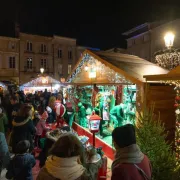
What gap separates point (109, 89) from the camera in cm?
846

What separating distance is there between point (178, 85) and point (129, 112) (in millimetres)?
3017

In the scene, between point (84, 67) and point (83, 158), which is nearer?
point (83, 158)

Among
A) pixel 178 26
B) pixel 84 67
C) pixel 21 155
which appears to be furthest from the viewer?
pixel 178 26

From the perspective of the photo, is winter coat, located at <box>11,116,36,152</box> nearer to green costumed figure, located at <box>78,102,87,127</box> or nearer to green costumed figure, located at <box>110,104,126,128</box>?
green costumed figure, located at <box>110,104,126,128</box>

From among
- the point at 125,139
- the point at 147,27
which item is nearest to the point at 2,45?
the point at 147,27

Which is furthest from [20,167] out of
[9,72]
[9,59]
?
[9,59]

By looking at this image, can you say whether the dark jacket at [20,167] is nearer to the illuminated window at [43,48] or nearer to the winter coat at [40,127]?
the winter coat at [40,127]

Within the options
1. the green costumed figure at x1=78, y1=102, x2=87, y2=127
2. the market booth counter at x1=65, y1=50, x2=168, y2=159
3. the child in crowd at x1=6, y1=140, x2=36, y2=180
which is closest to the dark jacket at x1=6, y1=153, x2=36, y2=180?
the child in crowd at x1=6, y1=140, x2=36, y2=180

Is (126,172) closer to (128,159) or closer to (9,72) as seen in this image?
(128,159)

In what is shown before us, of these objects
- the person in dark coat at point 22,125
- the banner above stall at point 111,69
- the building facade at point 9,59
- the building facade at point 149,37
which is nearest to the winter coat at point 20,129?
the person in dark coat at point 22,125

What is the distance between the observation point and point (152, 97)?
223 inches

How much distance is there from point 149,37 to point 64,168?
88.6ft

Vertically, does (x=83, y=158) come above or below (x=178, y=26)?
below

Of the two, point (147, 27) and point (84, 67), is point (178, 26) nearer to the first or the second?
point (147, 27)
